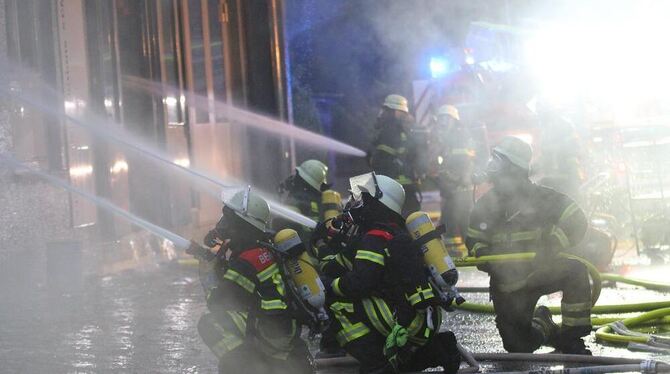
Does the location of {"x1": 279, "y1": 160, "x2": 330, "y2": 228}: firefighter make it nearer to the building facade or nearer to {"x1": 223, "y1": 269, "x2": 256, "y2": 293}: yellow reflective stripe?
{"x1": 223, "y1": 269, "x2": 256, "y2": 293}: yellow reflective stripe

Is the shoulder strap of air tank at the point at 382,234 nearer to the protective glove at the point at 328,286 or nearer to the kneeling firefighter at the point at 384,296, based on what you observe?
the kneeling firefighter at the point at 384,296

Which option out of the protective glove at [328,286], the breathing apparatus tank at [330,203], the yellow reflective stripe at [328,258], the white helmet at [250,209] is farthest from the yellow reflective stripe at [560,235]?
the white helmet at [250,209]

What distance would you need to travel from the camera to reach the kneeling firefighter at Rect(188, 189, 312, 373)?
6344mm

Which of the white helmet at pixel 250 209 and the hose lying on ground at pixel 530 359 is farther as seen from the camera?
the hose lying on ground at pixel 530 359

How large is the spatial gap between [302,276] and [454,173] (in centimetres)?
844

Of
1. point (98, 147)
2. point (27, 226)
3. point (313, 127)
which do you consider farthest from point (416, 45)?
point (27, 226)

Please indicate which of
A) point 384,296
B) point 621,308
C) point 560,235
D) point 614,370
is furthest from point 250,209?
point 621,308

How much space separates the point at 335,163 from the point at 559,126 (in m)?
13.7

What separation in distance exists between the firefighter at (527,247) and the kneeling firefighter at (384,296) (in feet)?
3.35

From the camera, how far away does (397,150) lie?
44.3 ft

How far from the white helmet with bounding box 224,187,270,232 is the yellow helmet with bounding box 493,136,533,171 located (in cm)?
197

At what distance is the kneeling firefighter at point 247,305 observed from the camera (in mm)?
6344

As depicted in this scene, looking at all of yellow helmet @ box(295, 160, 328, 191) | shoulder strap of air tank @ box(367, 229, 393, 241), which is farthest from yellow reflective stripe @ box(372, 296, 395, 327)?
yellow helmet @ box(295, 160, 328, 191)

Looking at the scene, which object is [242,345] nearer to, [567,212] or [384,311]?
[384,311]
